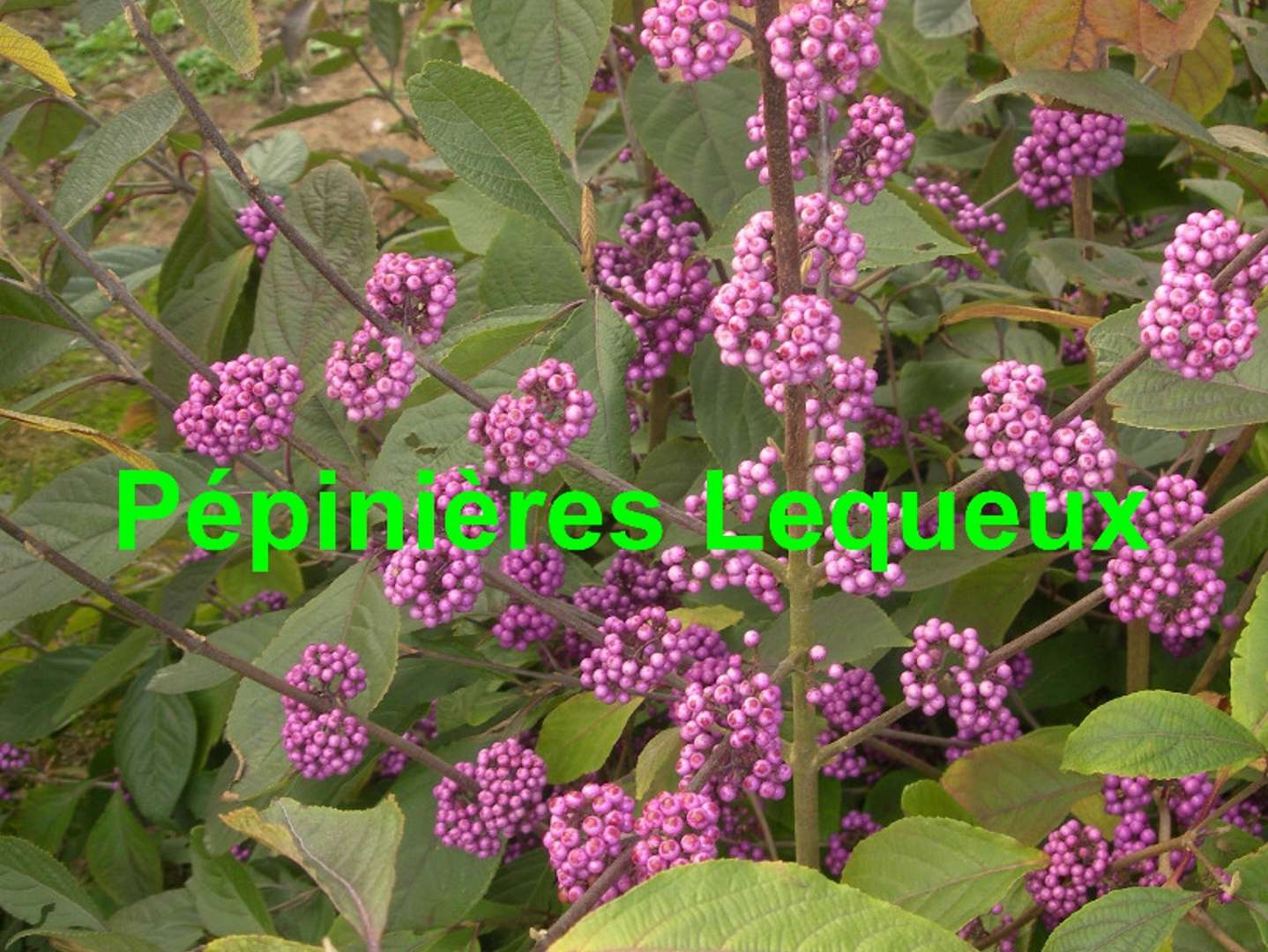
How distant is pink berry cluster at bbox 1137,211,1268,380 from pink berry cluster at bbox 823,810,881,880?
1334mm

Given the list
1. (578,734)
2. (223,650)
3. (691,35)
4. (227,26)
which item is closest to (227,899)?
(223,650)

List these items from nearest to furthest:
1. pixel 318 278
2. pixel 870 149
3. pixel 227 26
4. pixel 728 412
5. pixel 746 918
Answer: pixel 746 918 → pixel 227 26 → pixel 870 149 → pixel 728 412 → pixel 318 278

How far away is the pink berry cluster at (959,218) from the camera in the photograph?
2551 mm

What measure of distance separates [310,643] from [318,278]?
0.65 meters

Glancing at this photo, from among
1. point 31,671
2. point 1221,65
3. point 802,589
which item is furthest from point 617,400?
point 31,671

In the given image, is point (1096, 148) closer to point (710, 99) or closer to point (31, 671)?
point (710, 99)

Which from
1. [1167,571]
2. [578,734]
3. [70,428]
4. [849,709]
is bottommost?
[849,709]

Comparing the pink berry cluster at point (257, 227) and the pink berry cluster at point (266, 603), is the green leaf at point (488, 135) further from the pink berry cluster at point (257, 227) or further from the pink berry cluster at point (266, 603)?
the pink berry cluster at point (266, 603)

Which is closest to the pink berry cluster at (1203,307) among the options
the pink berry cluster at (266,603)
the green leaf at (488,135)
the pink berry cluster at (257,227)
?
the green leaf at (488,135)

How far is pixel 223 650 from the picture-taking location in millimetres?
2357

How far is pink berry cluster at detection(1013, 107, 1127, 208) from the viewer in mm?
2242

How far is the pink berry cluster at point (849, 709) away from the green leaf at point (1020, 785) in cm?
20

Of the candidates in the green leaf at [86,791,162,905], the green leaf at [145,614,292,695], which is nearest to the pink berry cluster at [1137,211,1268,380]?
the green leaf at [145,614,292,695]

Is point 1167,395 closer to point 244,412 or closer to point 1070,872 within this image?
point 1070,872
